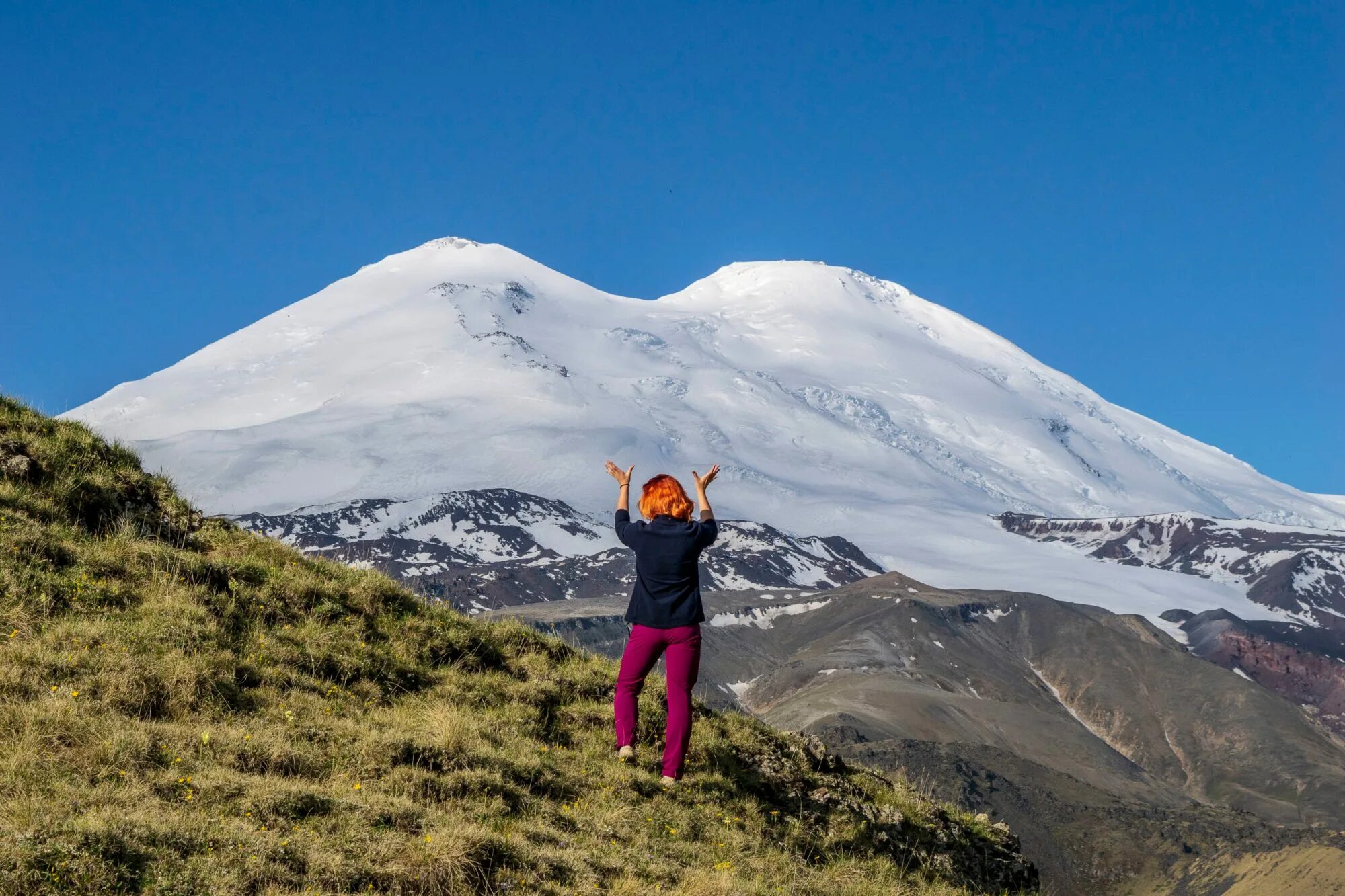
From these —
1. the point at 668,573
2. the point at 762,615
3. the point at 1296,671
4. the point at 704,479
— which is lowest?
the point at 1296,671

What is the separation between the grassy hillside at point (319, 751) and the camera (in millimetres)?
5871

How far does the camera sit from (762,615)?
178500mm

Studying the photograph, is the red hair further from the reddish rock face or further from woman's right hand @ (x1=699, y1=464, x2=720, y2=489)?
the reddish rock face

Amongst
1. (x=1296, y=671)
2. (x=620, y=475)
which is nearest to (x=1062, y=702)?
(x=1296, y=671)

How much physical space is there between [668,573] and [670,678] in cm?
78

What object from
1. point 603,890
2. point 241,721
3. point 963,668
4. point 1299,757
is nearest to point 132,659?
point 241,721

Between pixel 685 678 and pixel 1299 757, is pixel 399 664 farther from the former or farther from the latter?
pixel 1299 757

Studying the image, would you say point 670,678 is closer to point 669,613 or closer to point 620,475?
point 669,613

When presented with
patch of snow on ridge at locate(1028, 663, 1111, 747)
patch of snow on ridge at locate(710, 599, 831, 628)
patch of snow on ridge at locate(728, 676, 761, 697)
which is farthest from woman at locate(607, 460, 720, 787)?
patch of snow on ridge at locate(710, 599, 831, 628)

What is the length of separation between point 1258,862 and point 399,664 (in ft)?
204

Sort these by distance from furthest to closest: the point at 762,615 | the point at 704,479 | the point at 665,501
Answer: the point at 762,615
the point at 704,479
the point at 665,501

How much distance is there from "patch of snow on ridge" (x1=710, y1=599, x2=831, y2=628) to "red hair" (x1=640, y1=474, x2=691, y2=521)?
162 m

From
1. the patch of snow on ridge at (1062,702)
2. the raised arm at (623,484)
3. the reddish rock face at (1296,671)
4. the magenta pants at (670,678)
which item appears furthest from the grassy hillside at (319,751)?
the reddish rock face at (1296,671)

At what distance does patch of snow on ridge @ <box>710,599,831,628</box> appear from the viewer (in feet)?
570
